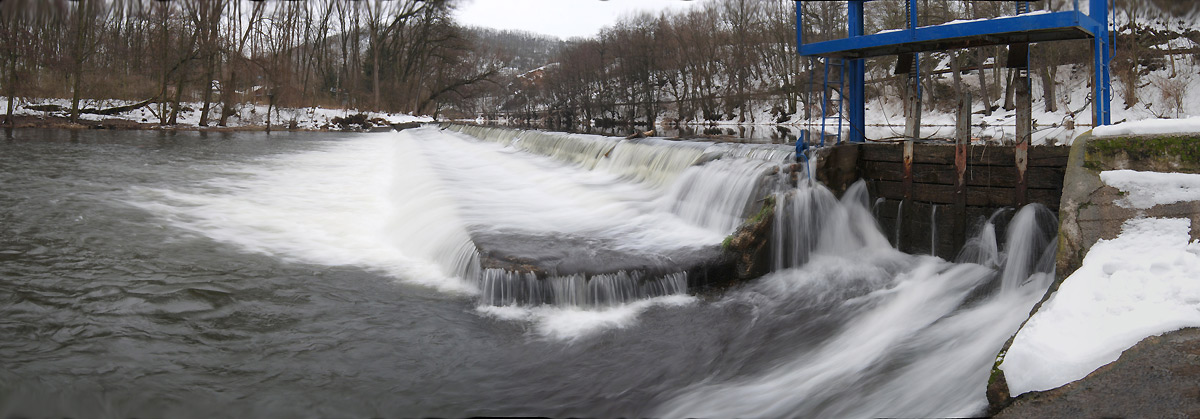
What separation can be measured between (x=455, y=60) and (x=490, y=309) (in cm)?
5535

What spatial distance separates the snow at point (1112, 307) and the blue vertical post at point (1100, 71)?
348 centimetres

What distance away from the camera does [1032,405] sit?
3725mm

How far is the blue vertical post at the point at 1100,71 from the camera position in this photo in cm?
806

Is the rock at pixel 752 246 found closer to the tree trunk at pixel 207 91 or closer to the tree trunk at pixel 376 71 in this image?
the tree trunk at pixel 207 91

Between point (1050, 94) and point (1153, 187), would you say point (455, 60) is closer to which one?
point (1050, 94)

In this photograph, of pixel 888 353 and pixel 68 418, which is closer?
pixel 68 418

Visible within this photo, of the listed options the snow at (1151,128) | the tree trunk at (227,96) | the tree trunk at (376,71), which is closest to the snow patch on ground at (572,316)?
the snow at (1151,128)

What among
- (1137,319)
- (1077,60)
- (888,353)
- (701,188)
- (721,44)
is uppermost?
(721,44)

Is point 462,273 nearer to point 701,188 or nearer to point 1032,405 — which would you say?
point 701,188

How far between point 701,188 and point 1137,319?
670cm

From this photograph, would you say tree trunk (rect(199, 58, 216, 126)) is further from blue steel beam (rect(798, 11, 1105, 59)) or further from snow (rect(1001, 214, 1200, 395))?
snow (rect(1001, 214, 1200, 395))

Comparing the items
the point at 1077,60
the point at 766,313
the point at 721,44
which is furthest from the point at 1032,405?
the point at 721,44

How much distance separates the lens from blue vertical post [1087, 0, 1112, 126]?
8.06 m

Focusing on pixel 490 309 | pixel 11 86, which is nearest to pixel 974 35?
pixel 490 309
